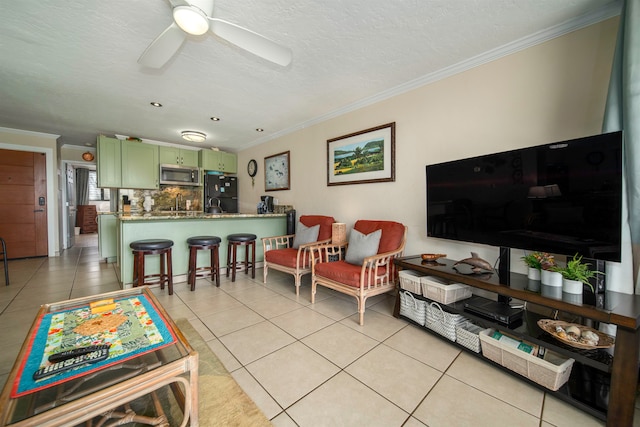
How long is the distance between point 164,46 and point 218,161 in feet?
13.8

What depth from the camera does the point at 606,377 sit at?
4.67 feet

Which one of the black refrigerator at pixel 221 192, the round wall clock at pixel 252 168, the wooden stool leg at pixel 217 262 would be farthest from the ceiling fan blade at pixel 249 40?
the black refrigerator at pixel 221 192

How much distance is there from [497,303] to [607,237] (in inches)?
31.4

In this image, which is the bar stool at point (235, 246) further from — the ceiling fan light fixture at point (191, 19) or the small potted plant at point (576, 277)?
the small potted plant at point (576, 277)

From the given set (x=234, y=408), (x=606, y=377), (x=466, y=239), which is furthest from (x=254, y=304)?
(x=606, y=377)

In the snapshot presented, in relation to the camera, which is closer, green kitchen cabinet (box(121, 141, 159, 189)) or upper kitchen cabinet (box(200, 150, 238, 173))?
green kitchen cabinet (box(121, 141, 159, 189))

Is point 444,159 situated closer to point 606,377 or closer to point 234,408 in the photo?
point 606,377

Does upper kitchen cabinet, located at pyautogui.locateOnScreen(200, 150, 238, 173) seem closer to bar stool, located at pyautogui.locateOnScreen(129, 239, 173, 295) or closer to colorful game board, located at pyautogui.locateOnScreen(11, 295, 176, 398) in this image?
bar stool, located at pyautogui.locateOnScreen(129, 239, 173, 295)

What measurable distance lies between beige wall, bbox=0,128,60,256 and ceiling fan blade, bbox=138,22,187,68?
16.1 feet

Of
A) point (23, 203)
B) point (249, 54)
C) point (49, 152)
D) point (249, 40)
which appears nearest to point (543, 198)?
point (249, 40)

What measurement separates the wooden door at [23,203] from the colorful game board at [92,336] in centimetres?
529

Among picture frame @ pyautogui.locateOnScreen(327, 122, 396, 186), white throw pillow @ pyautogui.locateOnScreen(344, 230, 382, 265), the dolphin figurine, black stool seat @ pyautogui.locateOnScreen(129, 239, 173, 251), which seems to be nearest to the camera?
the dolphin figurine

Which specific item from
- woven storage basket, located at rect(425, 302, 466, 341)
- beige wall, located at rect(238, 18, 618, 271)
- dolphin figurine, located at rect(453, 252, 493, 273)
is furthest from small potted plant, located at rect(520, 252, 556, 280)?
woven storage basket, located at rect(425, 302, 466, 341)

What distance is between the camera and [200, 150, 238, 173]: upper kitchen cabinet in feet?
18.4
